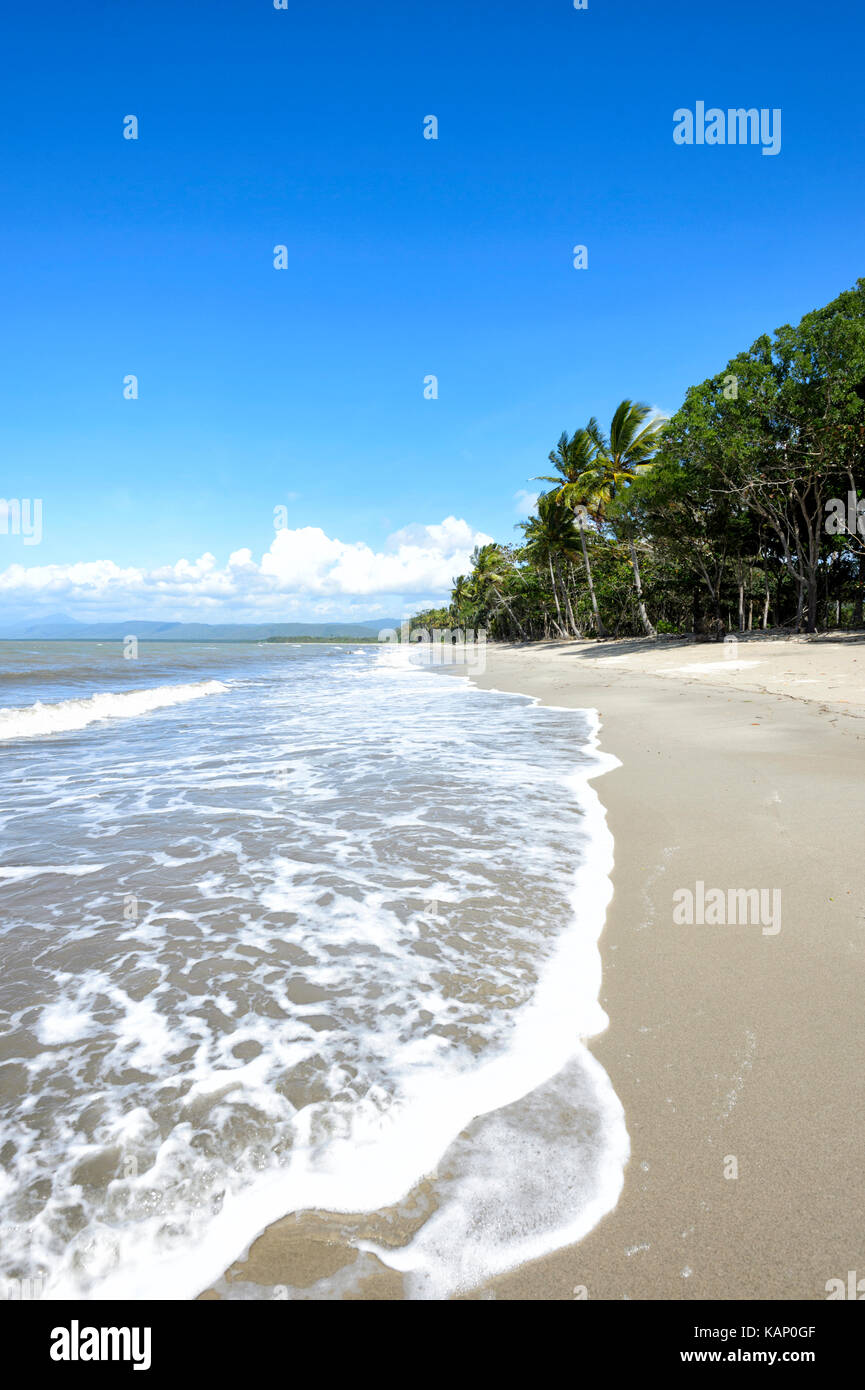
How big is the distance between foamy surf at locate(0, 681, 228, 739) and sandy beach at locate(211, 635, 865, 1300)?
12049 mm

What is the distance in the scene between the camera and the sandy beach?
1.67m

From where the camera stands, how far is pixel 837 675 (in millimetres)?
13852

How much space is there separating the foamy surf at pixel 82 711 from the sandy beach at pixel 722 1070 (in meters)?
12.0

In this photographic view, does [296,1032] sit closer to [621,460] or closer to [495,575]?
[621,460]

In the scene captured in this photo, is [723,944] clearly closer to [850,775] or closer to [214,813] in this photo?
[850,775]

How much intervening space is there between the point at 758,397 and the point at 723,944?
962 inches

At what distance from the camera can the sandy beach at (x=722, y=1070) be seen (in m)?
1.67

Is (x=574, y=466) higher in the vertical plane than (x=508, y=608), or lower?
higher

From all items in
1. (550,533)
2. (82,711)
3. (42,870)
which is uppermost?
(550,533)

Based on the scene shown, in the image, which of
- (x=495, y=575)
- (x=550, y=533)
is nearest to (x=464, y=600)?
(x=495, y=575)

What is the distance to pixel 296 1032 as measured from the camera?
271 centimetres

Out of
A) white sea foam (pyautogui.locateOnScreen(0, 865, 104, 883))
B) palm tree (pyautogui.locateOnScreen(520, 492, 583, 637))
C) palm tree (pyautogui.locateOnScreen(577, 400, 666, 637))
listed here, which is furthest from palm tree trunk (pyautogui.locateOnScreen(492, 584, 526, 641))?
white sea foam (pyautogui.locateOnScreen(0, 865, 104, 883))

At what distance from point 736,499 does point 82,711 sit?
942 inches

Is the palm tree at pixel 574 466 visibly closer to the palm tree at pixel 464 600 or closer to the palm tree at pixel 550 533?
the palm tree at pixel 550 533
